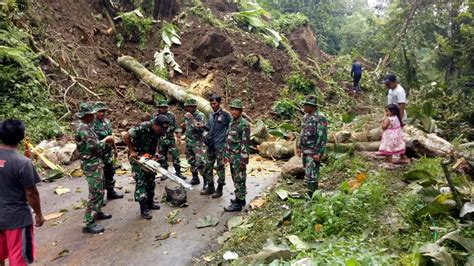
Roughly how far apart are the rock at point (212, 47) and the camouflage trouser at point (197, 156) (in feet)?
28.2

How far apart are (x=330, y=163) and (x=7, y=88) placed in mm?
8607

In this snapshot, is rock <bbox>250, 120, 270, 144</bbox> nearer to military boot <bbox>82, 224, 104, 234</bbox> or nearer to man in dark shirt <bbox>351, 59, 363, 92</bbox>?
military boot <bbox>82, 224, 104, 234</bbox>

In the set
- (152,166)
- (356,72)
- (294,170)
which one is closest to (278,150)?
(294,170)

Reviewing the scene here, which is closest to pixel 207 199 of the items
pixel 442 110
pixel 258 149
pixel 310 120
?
pixel 310 120

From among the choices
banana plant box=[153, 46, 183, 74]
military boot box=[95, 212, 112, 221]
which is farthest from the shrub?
military boot box=[95, 212, 112, 221]

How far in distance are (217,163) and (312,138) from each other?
6.09ft

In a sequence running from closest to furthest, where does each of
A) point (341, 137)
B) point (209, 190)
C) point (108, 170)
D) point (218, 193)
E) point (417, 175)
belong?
point (417, 175) → point (108, 170) → point (218, 193) → point (209, 190) → point (341, 137)

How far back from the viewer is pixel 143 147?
5.96 meters

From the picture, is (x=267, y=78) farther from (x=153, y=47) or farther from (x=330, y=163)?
(x=330, y=163)

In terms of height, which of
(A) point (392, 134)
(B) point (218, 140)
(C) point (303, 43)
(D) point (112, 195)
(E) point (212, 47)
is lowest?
(D) point (112, 195)

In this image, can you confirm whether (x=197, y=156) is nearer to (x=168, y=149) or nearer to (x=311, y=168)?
(x=168, y=149)

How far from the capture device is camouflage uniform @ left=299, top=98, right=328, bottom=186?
5.85 meters

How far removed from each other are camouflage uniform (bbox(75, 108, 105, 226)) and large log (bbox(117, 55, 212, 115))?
20.1ft

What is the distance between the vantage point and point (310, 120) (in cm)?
593
